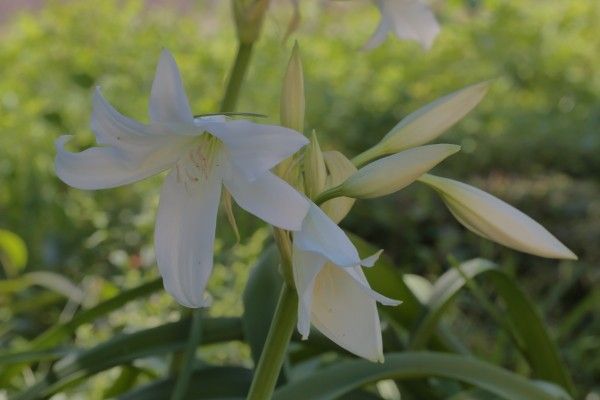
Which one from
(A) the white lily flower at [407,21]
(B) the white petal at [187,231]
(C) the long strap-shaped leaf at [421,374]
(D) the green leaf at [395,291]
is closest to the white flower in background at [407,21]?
(A) the white lily flower at [407,21]

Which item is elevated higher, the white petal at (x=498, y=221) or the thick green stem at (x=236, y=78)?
the white petal at (x=498, y=221)

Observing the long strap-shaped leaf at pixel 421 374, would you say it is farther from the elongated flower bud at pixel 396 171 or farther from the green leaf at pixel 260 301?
the elongated flower bud at pixel 396 171

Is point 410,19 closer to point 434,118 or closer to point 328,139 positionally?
point 434,118

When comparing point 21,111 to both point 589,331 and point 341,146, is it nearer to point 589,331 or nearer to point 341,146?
point 341,146

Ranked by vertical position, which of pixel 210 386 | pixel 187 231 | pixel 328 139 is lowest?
pixel 328 139

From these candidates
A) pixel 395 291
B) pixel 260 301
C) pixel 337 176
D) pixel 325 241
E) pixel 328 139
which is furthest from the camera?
pixel 328 139

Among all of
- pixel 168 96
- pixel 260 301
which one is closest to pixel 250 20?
pixel 260 301

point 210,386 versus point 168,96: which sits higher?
point 168,96
